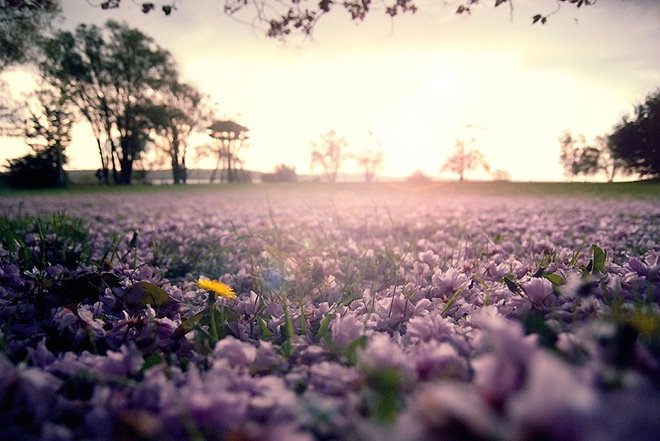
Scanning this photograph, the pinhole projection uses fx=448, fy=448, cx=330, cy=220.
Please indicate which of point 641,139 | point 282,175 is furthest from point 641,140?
point 282,175

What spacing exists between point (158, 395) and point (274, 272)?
2.50 m

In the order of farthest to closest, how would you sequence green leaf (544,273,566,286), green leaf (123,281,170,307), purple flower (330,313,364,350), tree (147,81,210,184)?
tree (147,81,210,184) → green leaf (123,281,170,307) → green leaf (544,273,566,286) → purple flower (330,313,364,350)

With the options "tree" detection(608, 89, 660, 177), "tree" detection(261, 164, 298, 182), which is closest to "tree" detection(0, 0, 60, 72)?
"tree" detection(261, 164, 298, 182)

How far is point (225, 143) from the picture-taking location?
7869cm

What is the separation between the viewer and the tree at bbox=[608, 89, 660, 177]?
43125 millimetres

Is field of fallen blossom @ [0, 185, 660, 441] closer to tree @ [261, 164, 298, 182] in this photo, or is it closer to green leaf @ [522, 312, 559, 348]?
green leaf @ [522, 312, 559, 348]

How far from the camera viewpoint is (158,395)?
127 cm

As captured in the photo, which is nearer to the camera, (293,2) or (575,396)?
(575,396)

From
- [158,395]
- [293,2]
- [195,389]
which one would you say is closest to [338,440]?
[195,389]

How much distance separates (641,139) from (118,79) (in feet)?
196

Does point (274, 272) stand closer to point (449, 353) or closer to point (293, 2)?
point (449, 353)

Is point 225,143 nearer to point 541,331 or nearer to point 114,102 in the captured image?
point 114,102

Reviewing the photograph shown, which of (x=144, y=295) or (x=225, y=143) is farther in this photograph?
(x=225, y=143)

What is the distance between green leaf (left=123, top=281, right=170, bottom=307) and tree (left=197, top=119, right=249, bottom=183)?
54256mm
